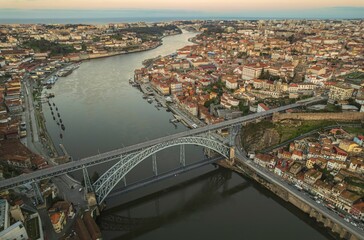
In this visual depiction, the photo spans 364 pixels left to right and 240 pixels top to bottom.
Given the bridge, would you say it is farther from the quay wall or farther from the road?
the road

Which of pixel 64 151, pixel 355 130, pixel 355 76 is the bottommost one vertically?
pixel 64 151

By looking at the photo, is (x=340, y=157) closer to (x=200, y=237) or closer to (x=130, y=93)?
(x=200, y=237)

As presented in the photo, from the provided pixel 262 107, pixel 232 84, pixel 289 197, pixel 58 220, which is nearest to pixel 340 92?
pixel 262 107

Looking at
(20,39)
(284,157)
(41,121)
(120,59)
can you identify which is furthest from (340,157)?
(20,39)

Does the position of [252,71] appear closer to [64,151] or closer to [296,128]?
[296,128]

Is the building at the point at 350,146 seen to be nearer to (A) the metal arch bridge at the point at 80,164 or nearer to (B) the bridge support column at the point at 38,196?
(A) the metal arch bridge at the point at 80,164

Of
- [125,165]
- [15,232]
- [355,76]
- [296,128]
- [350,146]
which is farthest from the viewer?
[355,76]

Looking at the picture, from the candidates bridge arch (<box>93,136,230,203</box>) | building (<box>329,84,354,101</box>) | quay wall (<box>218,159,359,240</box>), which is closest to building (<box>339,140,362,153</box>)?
quay wall (<box>218,159,359,240</box>)
